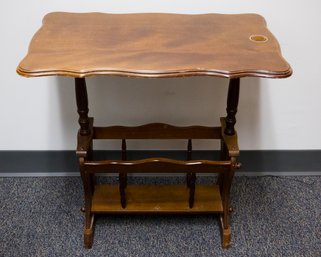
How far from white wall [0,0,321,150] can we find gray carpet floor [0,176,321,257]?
0.21 metres

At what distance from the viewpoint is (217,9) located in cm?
158

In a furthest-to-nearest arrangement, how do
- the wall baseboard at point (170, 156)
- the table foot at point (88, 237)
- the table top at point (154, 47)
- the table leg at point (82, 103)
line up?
the wall baseboard at point (170, 156) → the table foot at point (88, 237) → the table leg at point (82, 103) → the table top at point (154, 47)

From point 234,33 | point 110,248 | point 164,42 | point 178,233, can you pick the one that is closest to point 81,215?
point 110,248

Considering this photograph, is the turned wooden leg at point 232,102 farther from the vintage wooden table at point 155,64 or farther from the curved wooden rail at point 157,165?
the curved wooden rail at point 157,165

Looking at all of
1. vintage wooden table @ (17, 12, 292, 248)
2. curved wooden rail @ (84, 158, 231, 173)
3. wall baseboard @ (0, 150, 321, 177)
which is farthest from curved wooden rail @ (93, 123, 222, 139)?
wall baseboard @ (0, 150, 321, 177)

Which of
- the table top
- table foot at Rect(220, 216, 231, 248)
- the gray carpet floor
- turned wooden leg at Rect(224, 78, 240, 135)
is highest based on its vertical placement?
the table top

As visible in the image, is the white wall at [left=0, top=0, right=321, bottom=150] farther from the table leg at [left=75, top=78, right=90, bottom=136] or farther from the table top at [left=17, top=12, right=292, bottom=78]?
the table leg at [left=75, top=78, right=90, bottom=136]

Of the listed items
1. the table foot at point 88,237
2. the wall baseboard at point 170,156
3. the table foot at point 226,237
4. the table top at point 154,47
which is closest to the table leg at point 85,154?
the table foot at point 88,237

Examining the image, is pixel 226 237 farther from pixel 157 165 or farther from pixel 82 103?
pixel 82 103

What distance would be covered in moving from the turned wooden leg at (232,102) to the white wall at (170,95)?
0.27 m

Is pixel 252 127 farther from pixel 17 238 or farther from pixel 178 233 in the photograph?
pixel 17 238

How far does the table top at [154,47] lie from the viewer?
43.8 inches

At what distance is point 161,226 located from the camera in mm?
1678

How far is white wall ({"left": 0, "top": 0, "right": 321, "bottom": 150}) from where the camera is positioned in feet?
5.17
